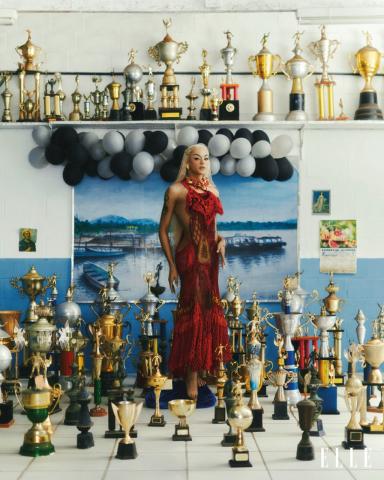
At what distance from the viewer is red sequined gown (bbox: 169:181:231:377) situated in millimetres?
6879

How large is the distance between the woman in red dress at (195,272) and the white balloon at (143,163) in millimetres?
1545

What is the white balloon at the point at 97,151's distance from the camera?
869 centimetres

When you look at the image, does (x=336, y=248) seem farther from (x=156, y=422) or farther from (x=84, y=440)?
(x=84, y=440)

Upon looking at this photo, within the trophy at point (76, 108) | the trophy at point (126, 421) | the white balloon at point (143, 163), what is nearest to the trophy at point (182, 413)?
the trophy at point (126, 421)

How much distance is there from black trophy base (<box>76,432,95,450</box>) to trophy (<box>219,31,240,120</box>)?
405 centimetres

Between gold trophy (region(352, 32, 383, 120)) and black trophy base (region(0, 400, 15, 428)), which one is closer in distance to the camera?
black trophy base (region(0, 400, 15, 428))

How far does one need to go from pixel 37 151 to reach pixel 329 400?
4.02 meters

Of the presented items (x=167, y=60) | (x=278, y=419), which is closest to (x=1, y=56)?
(x=167, y=60)

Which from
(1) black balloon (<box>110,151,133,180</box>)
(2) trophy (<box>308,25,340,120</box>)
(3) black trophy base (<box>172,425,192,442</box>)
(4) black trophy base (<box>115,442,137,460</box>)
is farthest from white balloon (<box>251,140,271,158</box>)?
(4) black trophy base (<box>115,442,137,460</box>)

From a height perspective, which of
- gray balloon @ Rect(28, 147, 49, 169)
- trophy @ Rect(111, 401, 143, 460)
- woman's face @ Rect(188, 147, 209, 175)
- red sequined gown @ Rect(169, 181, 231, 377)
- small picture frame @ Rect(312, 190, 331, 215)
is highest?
gray balloon @ Rect(28, 147, 49, 169)

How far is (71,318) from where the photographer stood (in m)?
8.34

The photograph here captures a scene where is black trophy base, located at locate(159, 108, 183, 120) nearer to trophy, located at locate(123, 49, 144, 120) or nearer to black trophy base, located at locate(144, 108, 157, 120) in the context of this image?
black trophy base, located at locate(144, 108, 157, 120)

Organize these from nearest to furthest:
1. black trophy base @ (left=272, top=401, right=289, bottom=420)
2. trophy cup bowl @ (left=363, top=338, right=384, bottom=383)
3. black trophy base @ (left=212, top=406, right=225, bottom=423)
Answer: trophy cup bowl @ (left=363, top=338, right=384, bottom=383) → black trophy base @ (left=212, top=406, right=225, bottom=423) → black trophy base @ (left=272, top=401, right=289, bottom=420)

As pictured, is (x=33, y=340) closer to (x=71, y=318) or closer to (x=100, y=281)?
(x=71, y=318)
